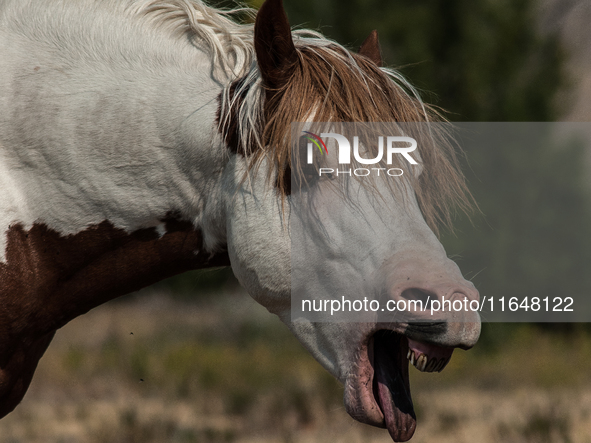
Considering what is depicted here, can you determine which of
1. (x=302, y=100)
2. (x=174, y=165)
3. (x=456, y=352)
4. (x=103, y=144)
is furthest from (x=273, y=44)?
(x=456, y=352)

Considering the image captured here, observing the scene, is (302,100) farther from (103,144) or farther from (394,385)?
→ (394,385)

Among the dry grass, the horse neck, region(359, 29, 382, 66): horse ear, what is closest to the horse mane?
the horse neck

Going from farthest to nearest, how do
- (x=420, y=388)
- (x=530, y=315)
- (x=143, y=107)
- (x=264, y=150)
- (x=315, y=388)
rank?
1. (x=530, y=315)
2. (x=420, y=388)
3. (x=315, y=388)
4. (x=143, y=107)
5. (x=264, y=150)

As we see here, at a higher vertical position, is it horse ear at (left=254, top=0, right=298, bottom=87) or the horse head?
horse ear at (left=254, top=0, right=298, bottom=87)

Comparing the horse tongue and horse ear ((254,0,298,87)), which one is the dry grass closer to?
the horse tongue

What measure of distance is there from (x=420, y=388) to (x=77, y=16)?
19.0ft

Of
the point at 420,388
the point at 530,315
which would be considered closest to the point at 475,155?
the point at 530,315

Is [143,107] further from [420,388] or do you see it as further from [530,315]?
[530,315]

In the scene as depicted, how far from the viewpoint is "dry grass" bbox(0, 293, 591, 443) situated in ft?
16.5

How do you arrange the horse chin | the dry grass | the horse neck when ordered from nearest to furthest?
1. the horse chin
2. the horse neck
3. the dry grass

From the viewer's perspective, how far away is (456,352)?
9117 millimetres

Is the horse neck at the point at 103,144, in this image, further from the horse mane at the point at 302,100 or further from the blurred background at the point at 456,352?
the blurred background at the point at 456,352

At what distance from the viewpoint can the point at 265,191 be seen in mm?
2016

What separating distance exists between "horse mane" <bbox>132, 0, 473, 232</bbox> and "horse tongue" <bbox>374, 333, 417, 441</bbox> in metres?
0.43
